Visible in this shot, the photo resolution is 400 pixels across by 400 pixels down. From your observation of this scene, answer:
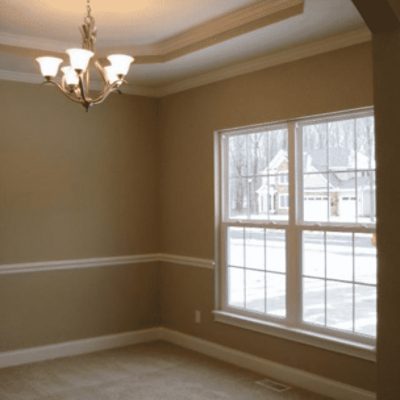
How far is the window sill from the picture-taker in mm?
4027

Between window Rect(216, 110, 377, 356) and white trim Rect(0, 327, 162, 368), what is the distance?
104 cm

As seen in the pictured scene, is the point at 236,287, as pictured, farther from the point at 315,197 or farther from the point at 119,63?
the point at 119,63

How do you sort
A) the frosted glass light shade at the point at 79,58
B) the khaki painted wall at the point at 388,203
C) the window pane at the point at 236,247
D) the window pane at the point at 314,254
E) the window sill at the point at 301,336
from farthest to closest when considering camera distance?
1. the window pane at the point at 236,247
2. the window pane at the point at 314,254
3. the window sill at the point at 301,336
4. the frosted glass light shade at the point at 79,58
5. the khaki painted wall at the point at 388,203

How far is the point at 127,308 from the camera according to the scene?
5789 millimetres

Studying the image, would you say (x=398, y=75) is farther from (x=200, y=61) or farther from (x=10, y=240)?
(x=10, y=240)

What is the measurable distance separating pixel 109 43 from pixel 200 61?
0.80 meters

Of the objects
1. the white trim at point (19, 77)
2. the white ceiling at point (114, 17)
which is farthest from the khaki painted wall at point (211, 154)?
the white trim at point (19, 77)

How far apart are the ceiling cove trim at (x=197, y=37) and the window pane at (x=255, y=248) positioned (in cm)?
167

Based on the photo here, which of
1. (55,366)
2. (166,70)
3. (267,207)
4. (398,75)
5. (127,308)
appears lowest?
(55,366)

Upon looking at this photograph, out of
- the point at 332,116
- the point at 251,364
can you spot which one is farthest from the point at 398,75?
the point at 251,364

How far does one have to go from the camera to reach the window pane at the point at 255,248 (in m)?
4.91

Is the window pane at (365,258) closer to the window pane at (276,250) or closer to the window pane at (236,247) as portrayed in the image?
the window pane at (276,250)

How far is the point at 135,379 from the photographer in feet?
15.3

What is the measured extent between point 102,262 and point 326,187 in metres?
2.45
